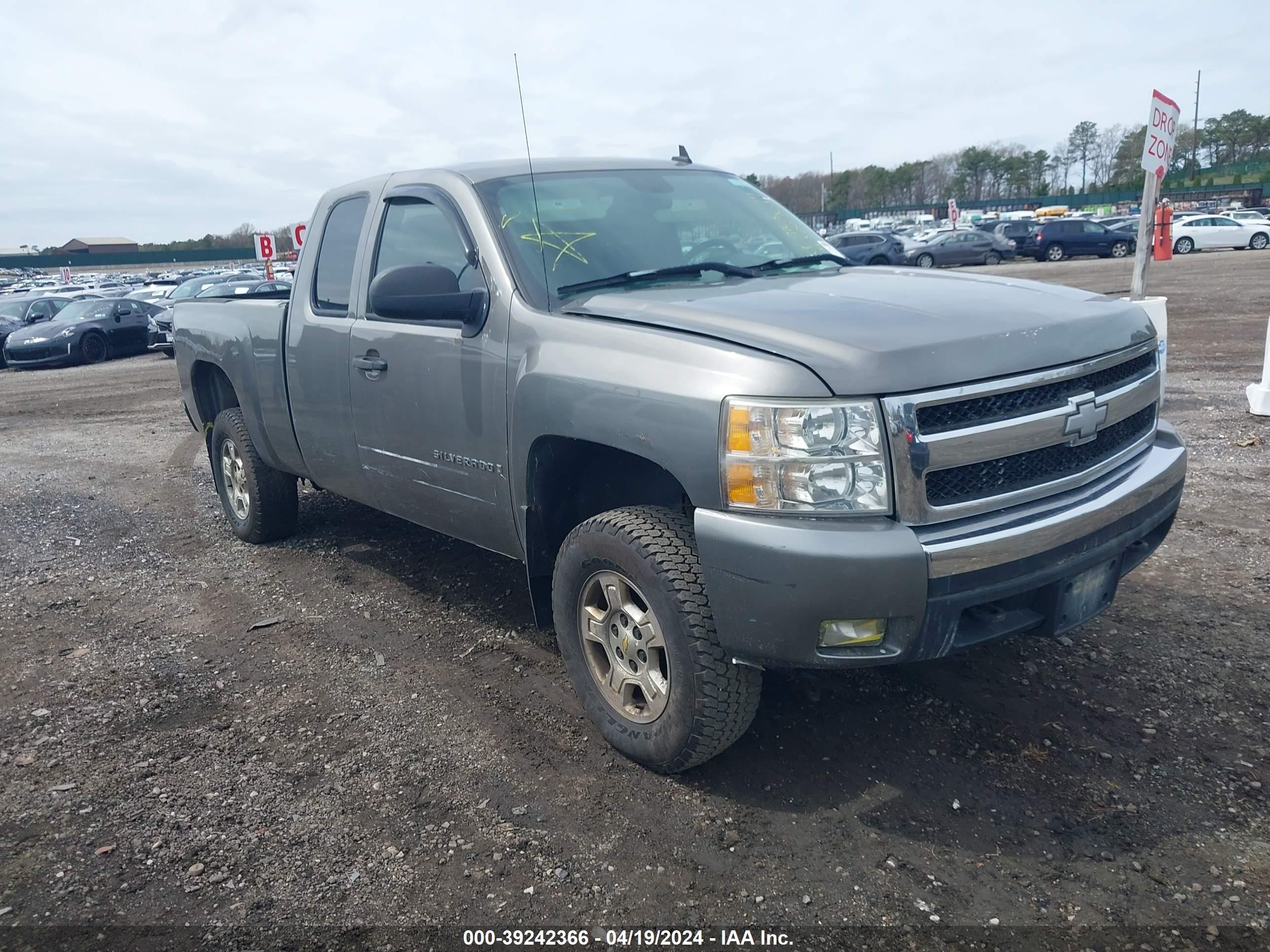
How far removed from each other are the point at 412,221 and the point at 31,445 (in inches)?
325

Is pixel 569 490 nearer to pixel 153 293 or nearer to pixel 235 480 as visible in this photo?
pixel 235 480

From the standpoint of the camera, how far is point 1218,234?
35625 mm

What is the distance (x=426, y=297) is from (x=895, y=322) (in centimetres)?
162

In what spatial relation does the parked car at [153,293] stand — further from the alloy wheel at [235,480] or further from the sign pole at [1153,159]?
the sign pole at [1153,159]

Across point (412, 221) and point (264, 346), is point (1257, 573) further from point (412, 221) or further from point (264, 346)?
point (264, 346)

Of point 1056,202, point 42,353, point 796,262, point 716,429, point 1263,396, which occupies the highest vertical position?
point 796,262

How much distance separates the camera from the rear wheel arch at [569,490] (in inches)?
134

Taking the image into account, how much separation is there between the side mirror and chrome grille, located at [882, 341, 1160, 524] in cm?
165

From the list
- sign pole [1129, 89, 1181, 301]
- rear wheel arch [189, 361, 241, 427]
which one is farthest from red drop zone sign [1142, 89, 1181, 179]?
rear wheel arch [189, 361, 241, 427]

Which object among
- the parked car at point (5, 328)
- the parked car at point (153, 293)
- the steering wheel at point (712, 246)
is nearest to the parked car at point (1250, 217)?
the parked car at point (153, 293)

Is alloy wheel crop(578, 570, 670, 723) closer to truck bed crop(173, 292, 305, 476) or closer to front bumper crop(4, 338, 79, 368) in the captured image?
truck bed crop(173, 292, 305, 476)

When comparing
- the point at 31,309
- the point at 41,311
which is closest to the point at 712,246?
the point at 31,309

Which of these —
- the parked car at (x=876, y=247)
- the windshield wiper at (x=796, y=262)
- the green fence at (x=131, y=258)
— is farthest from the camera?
the green fence at (x=131, y=258)

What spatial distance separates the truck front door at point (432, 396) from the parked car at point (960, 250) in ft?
108
